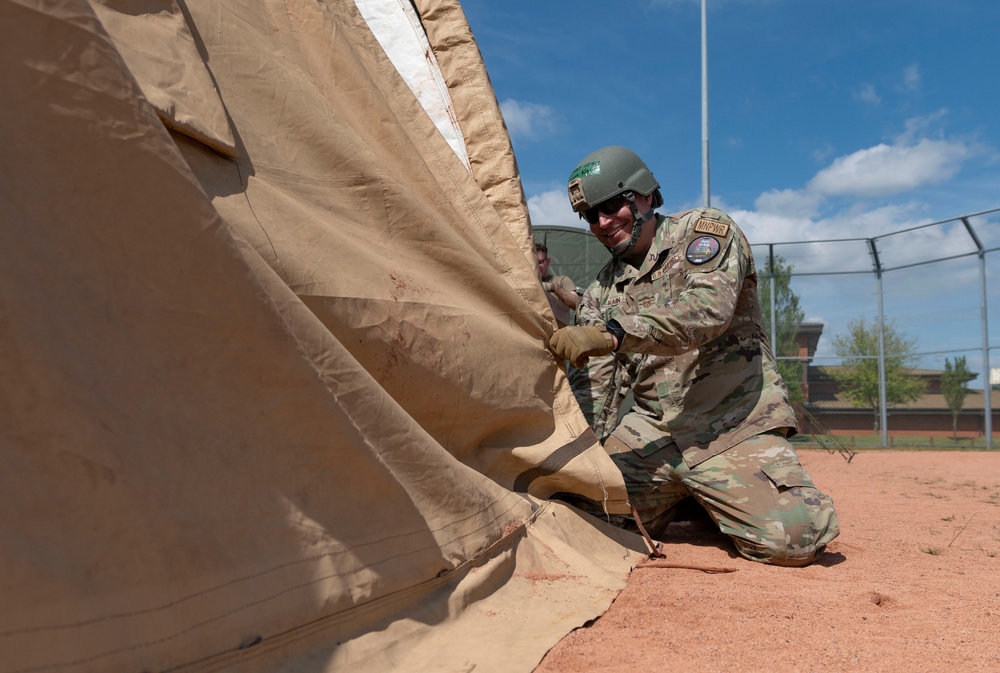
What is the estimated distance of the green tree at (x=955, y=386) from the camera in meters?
9.91

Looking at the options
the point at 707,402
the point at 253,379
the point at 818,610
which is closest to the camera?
the point at 253,379

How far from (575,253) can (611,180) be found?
12.0 ft

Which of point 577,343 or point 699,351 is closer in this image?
point 577,343

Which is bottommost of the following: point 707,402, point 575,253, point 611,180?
point 707,402

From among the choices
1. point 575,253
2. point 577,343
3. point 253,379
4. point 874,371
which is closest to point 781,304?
point 874,371

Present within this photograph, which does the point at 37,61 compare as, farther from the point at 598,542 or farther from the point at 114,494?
the point at 598,542

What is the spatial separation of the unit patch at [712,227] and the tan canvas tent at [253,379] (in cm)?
101

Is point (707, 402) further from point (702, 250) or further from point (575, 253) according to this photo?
point (575, 253)

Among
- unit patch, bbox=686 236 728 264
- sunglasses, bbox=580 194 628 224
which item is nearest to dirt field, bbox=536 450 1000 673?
unit patch, bbox=686 236 728 264

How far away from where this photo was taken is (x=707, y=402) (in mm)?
3121

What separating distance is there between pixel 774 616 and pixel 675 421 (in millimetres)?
1237

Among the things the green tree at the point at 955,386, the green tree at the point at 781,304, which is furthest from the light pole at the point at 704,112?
the green tree at the point at 955,386

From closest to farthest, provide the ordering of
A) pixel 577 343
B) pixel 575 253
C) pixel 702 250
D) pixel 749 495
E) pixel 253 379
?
pixel 253 379
pixel 577 343
pixel 749 495
pixel 702 250
pixel 575 253

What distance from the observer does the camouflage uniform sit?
8.82ft
